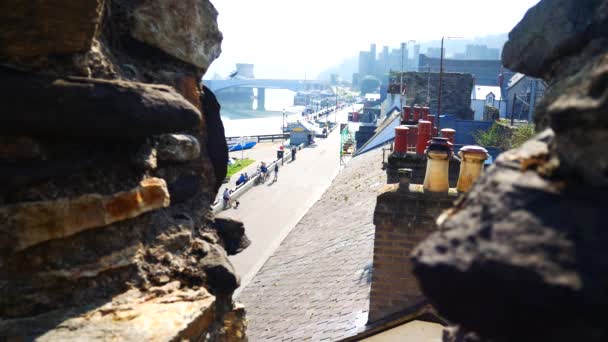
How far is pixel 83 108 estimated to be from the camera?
309 centimetres

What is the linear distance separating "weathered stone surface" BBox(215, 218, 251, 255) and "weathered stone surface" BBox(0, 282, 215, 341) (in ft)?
3.76

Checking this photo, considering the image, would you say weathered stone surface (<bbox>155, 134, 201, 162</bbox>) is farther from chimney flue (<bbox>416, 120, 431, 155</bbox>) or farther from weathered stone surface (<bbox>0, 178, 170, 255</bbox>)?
chimney flue (<bbox>416, 120, 431, 155</bbox>)

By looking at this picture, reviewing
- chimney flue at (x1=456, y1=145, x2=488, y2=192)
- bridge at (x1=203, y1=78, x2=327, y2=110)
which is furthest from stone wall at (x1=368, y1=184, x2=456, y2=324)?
bridge at (x1=203, y1=78, x2=327, y2=110)

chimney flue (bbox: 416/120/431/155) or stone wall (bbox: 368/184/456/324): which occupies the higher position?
chimney flue (bbox: 416/120/431/155)

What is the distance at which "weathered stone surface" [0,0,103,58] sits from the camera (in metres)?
2.89

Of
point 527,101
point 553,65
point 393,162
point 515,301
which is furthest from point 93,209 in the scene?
point 527,101

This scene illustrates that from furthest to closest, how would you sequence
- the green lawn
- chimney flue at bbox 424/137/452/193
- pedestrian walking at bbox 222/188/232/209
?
the green lawn
pedestrian walking at bbox 222/188/232/209
chimney flue at bbox 424/137/452/193

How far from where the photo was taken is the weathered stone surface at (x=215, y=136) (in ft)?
15.2

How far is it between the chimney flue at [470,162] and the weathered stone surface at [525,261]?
382cm

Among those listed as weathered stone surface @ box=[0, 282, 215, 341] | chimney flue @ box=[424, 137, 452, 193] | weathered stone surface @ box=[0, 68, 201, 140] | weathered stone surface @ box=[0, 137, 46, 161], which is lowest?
weathered stone surface @ box=[0, 282, 215, 341]

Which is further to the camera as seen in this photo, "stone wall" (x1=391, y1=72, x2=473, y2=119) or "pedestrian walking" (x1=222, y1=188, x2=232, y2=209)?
"stone wall" (x1=391, y1=72, x2=473, y2=119)

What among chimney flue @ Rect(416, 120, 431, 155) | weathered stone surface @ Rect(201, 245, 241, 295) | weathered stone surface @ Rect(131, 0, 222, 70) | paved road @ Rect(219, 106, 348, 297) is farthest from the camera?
paved road @ Rect(219, 106, 348, 297)

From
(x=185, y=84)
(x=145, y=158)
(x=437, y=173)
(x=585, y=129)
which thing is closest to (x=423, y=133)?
(x=437, y=173)

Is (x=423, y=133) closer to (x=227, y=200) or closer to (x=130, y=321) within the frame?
(x=130, y=321)
